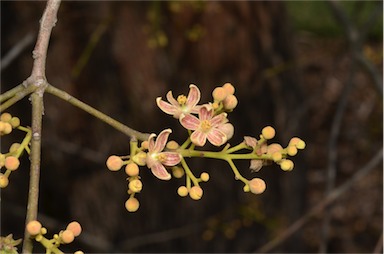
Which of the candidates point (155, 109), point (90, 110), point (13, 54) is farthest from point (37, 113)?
point (155, 109)

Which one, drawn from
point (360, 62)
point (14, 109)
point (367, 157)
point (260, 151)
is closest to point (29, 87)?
point (260, 151)

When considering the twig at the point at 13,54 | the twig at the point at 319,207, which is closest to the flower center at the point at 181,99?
the twig at the point at 319,207

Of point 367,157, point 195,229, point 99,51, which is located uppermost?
point 367,157

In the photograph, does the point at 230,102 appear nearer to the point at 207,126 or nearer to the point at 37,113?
the point at 207,126

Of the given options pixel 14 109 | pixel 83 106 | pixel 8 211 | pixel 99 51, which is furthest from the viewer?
pixel 8 211

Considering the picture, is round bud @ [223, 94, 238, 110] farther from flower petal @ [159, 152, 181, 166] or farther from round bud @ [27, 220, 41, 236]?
round bud @ [27, 220, 41, 236]

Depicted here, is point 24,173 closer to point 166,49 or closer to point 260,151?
point 166,49
